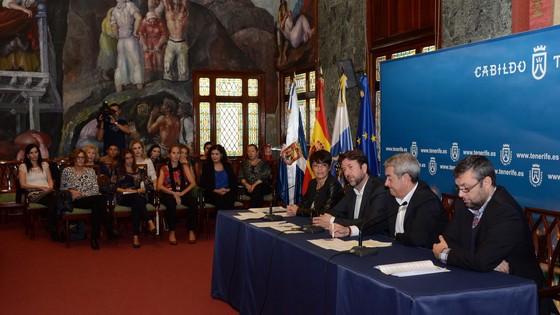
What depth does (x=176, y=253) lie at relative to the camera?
24.5 ft

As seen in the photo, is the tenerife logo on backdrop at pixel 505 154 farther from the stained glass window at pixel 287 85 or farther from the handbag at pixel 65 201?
the stained glass window at pixel 287 85

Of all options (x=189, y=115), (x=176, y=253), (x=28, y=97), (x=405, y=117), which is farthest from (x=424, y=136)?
(x=28, y=97)

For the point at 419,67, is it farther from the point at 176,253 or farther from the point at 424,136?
the point at 176,253

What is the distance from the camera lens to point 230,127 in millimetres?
12422

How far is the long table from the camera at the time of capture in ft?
8.98

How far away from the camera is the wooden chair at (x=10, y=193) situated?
8820mm

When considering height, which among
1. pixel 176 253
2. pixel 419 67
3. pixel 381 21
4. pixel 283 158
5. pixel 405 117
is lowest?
pixel 176 253

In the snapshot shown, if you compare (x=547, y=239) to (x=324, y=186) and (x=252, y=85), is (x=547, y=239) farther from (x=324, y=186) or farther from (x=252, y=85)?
(x=252, y=85)

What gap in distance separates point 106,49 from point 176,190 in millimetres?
4219

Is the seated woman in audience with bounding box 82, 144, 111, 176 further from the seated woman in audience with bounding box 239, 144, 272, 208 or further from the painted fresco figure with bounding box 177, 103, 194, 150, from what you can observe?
the seated woman in audience with bounding box 239, 144, 272, 208

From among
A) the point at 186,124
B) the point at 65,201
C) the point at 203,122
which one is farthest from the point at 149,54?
the point at 65,201

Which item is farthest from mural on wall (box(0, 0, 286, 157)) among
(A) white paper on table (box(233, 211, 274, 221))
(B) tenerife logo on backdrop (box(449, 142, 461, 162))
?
(A) white paper on table (box(233, 211, 274, 221))

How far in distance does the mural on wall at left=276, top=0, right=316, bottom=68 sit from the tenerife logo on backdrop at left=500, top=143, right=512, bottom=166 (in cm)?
613

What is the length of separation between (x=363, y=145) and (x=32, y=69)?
22.3 feet
